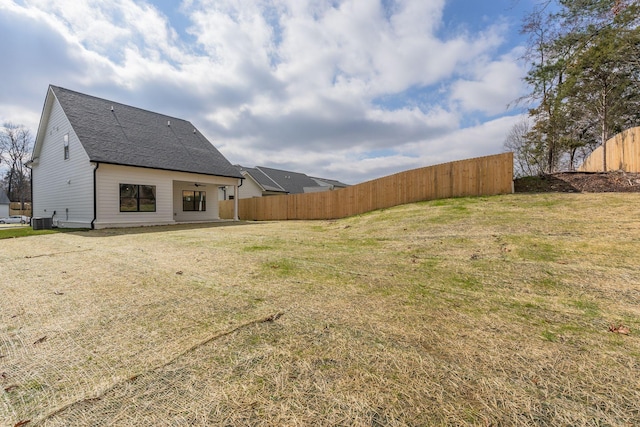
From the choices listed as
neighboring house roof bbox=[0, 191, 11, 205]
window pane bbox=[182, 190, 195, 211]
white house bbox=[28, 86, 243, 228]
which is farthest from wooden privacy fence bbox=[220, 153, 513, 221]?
neighboring house roof bbox=[0, 191, 11, 205]

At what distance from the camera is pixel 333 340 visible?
2055 millimetres

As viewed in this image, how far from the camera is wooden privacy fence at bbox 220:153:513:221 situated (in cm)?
944

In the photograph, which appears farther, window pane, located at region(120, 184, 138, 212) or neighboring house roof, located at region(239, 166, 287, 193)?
neighboring house roof, located at region(239, 166, 287, 193)

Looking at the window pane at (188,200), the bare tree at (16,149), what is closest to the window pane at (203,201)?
the window pane at (188,200)

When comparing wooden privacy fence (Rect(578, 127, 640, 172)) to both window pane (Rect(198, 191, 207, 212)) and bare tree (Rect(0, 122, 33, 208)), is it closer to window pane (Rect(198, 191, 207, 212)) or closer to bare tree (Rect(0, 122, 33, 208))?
window pane (Rect(198, 191, 207, 212))

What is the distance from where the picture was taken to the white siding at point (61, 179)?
11.8m

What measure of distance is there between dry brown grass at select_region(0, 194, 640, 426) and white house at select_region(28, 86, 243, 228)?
838cm

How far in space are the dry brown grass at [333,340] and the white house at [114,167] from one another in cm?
838

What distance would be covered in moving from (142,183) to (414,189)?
12.5 meters

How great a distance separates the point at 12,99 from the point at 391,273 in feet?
110

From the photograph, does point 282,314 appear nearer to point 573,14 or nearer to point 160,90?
point 573,14

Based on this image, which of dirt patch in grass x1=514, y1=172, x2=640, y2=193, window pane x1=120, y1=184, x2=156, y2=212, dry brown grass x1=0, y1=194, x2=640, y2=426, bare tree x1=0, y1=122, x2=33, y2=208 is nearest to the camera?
dry brown grass x1=0, y1=194, x2=640, y2=426

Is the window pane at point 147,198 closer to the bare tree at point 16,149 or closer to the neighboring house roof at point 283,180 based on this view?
the neighboring house roof at point 283,180

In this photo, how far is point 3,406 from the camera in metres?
1.44
